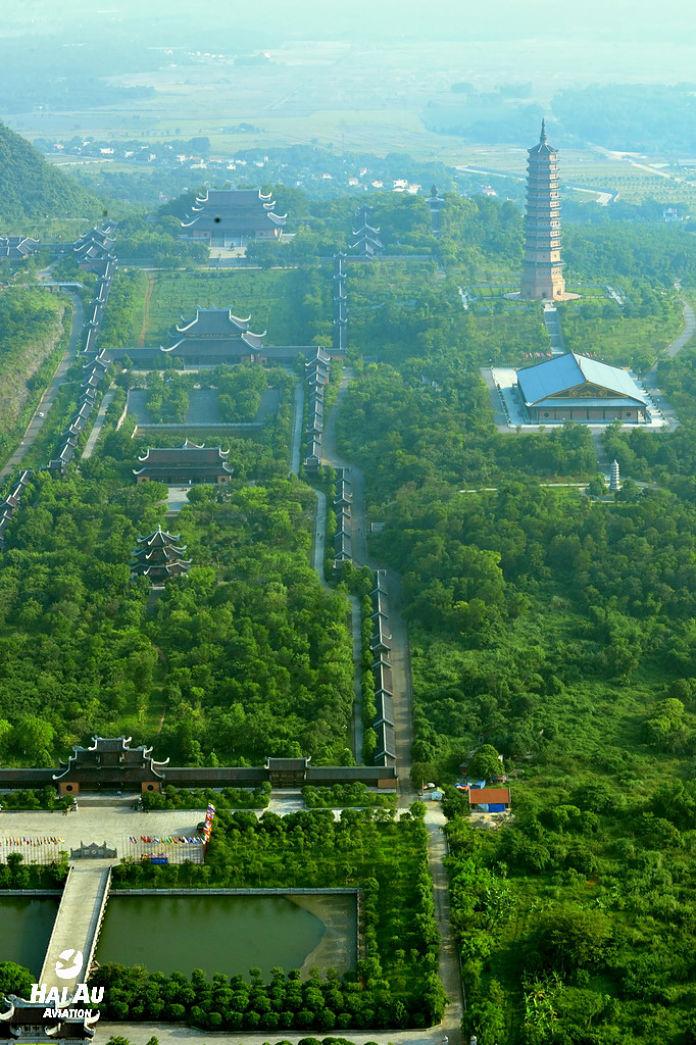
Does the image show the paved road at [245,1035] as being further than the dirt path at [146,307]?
No

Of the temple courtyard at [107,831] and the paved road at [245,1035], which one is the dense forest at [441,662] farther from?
the temple courtyard at [107,831]

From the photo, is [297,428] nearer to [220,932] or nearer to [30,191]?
[220,932]

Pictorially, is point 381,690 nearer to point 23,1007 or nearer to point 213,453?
point 23,1007

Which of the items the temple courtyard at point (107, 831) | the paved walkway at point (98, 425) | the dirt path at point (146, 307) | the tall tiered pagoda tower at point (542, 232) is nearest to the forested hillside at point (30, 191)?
the dirt path at point (146, 307)

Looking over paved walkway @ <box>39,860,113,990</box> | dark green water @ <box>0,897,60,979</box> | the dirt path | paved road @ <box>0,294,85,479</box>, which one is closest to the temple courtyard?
paved walkway @ <box>39,860,113,990</box>

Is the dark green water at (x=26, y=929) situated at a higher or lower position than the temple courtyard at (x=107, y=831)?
lower

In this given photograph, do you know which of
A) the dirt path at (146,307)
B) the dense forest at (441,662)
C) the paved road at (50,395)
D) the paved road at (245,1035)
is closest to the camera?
the paved road at (245,1035)

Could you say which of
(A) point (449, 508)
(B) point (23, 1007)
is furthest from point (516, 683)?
(B) point (23, 1007)
